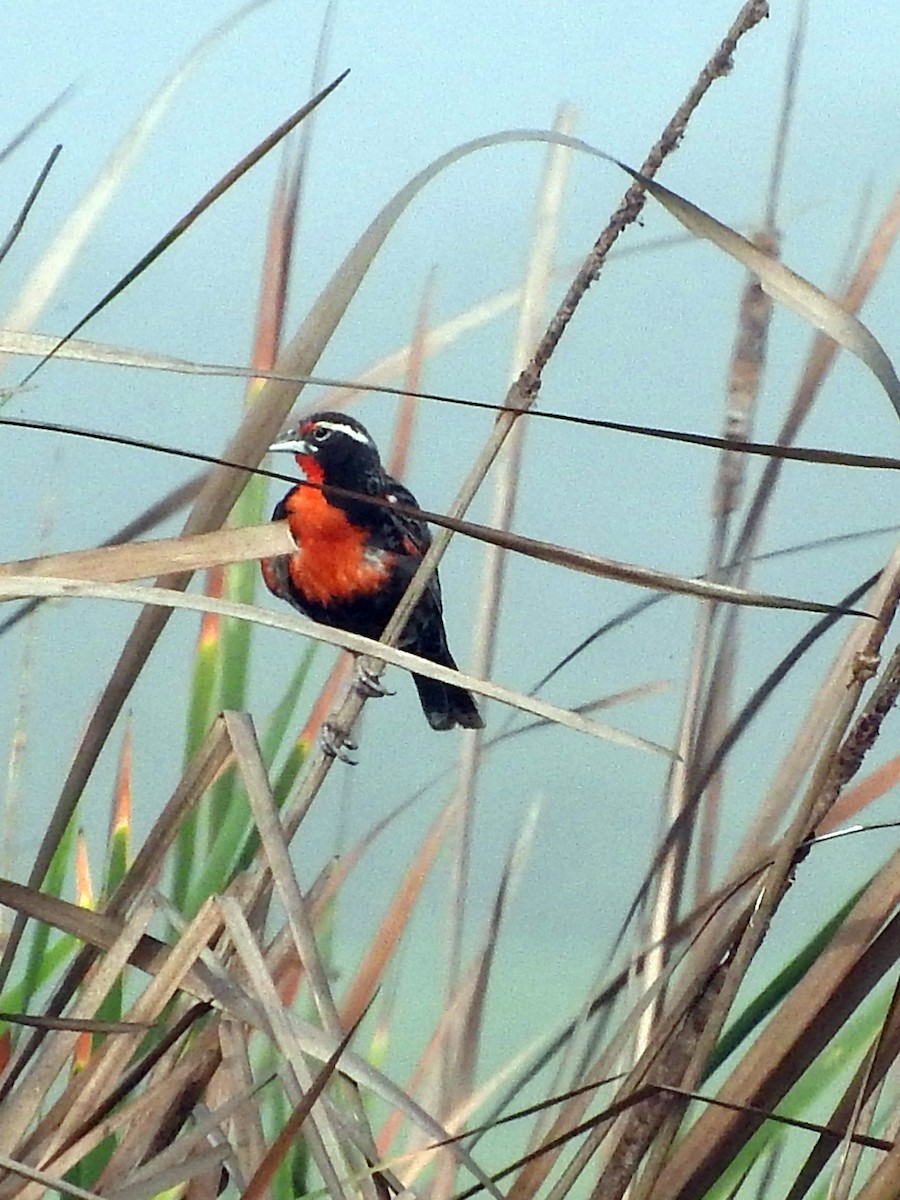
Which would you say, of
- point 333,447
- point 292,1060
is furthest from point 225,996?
point 333,447

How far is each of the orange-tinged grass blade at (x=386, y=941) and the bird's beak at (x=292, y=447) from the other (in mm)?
249

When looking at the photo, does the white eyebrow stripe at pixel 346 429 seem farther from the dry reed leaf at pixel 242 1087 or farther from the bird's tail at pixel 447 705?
the dry reed leaf at pixel 242 1087

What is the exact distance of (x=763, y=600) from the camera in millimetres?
359

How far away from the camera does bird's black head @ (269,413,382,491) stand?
82cm

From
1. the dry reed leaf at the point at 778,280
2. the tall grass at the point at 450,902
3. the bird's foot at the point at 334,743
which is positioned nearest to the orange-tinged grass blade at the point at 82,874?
the tall grass at the point at 450,902

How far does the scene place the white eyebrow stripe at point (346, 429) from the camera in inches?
33.2

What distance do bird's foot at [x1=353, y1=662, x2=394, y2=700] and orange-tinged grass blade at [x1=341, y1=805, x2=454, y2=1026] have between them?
0.09 metres

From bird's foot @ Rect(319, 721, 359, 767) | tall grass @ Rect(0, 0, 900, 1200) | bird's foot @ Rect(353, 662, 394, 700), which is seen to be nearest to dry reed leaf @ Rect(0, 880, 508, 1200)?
tall grass @ Rect(0, 0, 900, 1200)

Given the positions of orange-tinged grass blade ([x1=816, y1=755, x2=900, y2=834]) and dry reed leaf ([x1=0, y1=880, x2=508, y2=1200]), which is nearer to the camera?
dry reed leaf ([x1=0, y1=880, x2=508, y2=1200])

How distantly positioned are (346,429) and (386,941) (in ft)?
1.01

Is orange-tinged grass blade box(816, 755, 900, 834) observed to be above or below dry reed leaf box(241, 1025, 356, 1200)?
above

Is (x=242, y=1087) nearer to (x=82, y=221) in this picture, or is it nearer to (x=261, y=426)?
(x=261, y=426)

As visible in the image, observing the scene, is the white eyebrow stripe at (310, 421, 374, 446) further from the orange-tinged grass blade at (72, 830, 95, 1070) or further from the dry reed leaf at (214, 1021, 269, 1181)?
the dry reed leaf at (214, 1021, 269, 1181)

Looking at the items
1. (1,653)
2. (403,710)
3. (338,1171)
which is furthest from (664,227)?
(338,1171)
